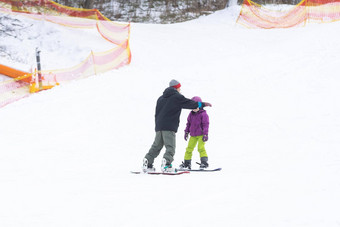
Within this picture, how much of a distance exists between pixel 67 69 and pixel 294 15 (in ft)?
47.1

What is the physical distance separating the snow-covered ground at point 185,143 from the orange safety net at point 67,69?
0.81 m

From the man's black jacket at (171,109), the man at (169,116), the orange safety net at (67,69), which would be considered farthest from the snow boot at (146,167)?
the orange safety net at (67,69)

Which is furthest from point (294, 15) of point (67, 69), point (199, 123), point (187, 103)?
point (187, 103)

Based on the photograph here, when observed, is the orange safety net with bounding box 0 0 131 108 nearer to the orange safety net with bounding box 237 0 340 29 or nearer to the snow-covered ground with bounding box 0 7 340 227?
the snow-covered ground with bounding box 0 7 340 227

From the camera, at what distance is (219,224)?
13.3 ft

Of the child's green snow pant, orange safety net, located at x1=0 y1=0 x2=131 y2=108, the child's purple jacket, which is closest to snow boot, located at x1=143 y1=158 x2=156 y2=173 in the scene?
the child's green snow pant

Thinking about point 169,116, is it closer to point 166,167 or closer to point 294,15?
point 166,167

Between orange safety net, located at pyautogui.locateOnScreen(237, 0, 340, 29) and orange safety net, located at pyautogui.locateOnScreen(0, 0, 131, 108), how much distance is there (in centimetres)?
801

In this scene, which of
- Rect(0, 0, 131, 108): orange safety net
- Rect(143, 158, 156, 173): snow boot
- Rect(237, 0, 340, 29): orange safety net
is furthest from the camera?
Rect(237, 0, 340, 29): orange safety net

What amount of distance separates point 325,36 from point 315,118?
27.3 ft

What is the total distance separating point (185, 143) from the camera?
32.1ft

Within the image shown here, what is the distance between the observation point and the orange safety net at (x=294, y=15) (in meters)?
24.1

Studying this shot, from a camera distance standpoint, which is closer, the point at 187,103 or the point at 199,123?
the point at 187,103

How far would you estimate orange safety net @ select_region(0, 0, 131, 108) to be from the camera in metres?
15.0
